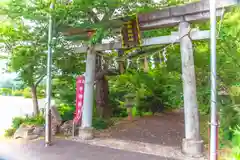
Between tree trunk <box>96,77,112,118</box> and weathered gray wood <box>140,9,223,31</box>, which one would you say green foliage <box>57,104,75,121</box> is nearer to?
tree trunk <box>96,77,112,118</box>

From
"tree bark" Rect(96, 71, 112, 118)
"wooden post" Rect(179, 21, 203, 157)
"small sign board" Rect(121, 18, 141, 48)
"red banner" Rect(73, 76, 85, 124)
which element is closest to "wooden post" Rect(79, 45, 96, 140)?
"red banner" Rect(73, 76, 85, 124)

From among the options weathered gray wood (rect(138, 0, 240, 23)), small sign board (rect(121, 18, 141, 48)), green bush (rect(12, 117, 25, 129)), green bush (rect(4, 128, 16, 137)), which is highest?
weathered gray wood (rect(138, 0, 240, 23))

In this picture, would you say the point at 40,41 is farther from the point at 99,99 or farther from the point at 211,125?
the point at 211,125

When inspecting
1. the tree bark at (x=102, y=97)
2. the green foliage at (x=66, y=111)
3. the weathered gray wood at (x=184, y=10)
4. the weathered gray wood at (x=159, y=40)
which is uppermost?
the weathered gray wood at (x=184, y=10)

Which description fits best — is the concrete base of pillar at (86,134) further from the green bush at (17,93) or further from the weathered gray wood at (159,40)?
the green bush at (17,93)

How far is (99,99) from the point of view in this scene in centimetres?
800

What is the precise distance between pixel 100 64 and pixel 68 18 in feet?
5.82

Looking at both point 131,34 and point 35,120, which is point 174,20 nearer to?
point 131,34

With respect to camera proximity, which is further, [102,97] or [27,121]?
[102,97]

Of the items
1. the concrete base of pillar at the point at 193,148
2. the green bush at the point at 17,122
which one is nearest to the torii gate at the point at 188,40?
the concrete base of pillar at the point at 193,148

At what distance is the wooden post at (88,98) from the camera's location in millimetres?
6270

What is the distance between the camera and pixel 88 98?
6.38 metres

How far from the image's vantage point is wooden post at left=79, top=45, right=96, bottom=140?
20.6 ft

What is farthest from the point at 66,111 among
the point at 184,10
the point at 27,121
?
the point at 184,10
